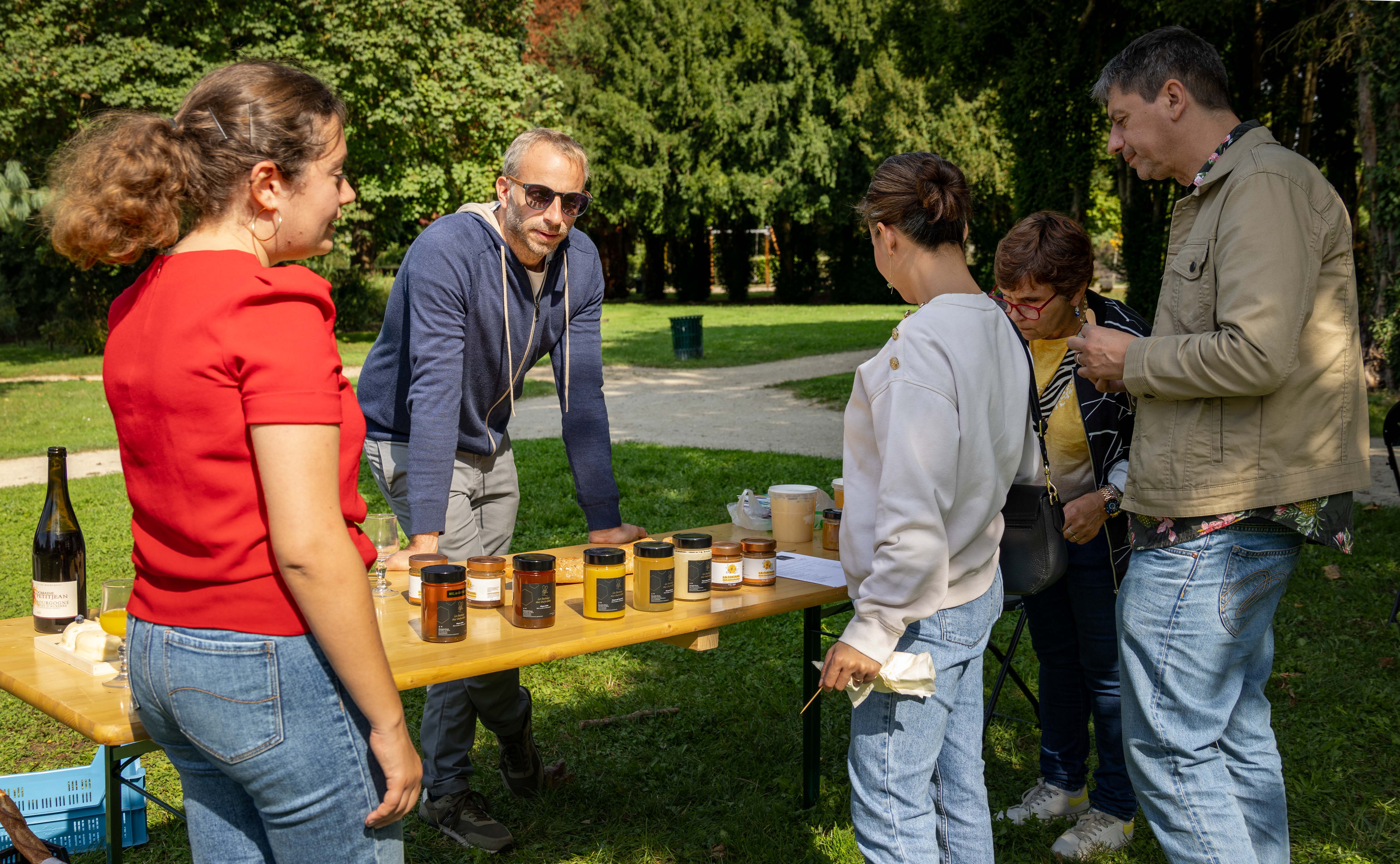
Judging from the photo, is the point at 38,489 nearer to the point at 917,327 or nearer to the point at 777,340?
the point at 917,327

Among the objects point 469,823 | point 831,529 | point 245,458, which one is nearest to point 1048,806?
point 831,529

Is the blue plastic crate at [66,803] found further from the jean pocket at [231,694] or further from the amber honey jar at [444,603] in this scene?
the jean pocket at [231,694]

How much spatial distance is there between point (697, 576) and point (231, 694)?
1336 millimetres

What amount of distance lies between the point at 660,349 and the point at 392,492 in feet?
57.6

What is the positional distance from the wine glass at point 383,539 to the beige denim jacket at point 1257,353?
74.1 inches

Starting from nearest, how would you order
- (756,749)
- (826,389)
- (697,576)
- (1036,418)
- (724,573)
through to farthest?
(1036,418), (697,576), (724,573), (756,749), (826,389)

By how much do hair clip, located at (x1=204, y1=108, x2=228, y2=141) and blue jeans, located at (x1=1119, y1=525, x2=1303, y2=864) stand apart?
2070 millimetres

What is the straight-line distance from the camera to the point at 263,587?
1.62 meters

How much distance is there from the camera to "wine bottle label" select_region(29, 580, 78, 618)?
2.52 metres

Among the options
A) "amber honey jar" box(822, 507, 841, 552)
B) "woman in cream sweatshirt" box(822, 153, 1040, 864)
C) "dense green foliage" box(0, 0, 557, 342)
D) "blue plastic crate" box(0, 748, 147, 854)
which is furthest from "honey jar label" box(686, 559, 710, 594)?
"dense green foliage" box(0, 0, 557, 342)

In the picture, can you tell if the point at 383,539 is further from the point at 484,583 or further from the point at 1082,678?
the point at 1082,678

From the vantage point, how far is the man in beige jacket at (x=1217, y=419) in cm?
224

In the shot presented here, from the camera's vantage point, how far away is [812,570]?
313cm

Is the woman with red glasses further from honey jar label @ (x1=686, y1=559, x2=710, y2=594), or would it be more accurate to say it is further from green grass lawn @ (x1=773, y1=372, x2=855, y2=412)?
green grass lawn @ (x1=773, y1=372, x2=855, y2=412)
